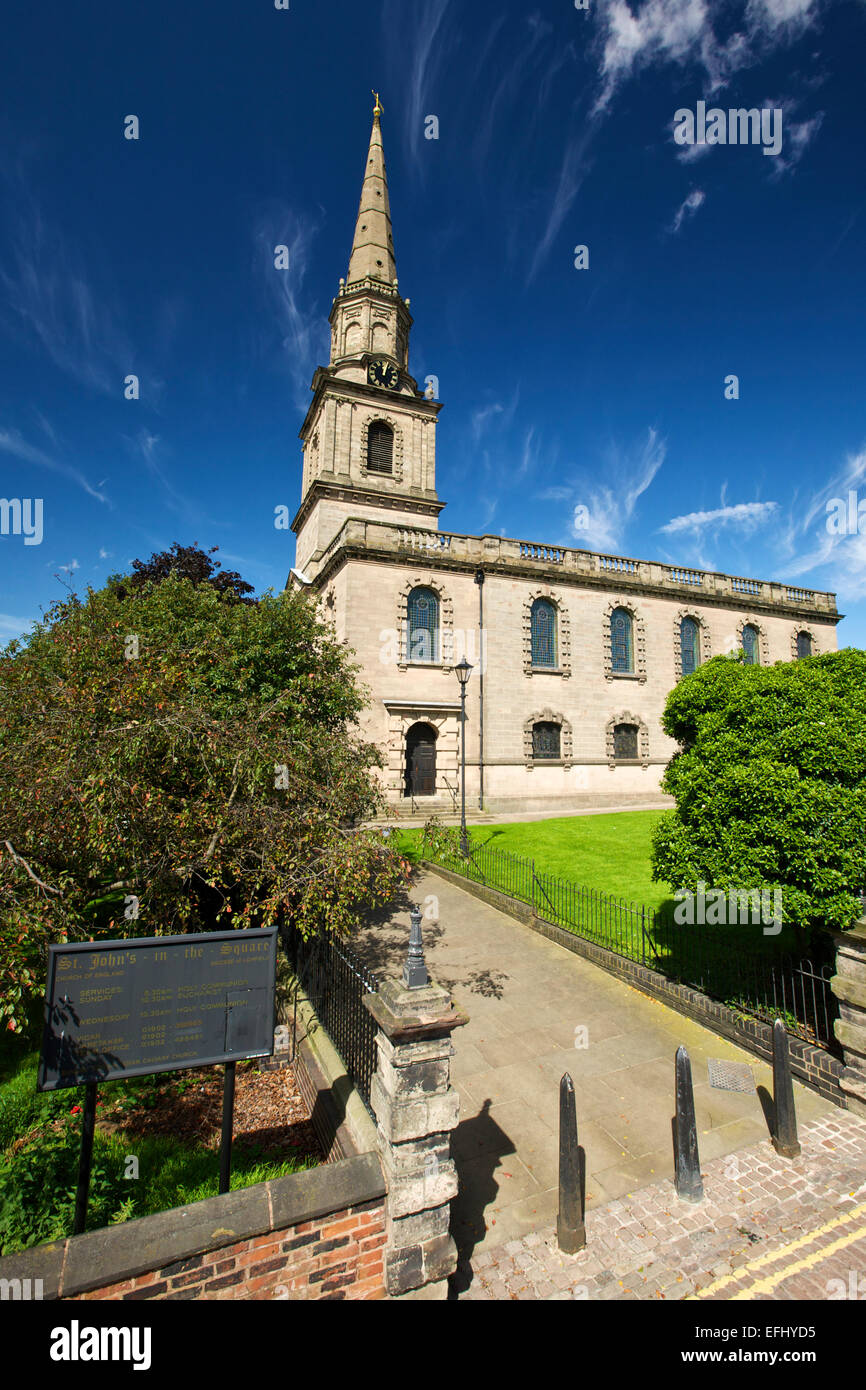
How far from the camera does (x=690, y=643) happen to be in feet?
103

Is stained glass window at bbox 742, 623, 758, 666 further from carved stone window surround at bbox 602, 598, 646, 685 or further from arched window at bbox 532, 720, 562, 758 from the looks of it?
arched window at bbox 532, 720, 562, 758

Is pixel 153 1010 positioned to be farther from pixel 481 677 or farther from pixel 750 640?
pixel 750 640

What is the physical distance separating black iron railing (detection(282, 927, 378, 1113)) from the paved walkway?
1.40 m

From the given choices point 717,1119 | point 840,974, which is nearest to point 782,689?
point 840,974

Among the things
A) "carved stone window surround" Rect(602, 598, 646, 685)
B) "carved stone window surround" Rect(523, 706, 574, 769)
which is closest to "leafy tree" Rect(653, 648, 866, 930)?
"carved stone window surround" Rect(523, 706, 574, 769)

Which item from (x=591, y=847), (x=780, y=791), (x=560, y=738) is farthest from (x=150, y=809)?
(x=560, y=738)

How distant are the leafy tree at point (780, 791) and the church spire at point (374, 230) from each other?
34.2 metres

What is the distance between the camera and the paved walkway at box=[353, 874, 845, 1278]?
504cm

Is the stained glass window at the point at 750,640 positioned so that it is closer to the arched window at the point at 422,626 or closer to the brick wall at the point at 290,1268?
the arched window at the point at 422,626

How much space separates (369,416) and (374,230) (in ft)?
39.1

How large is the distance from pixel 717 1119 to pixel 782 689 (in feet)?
16.8

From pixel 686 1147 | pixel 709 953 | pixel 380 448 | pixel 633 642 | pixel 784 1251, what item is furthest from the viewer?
pixel 380 448
